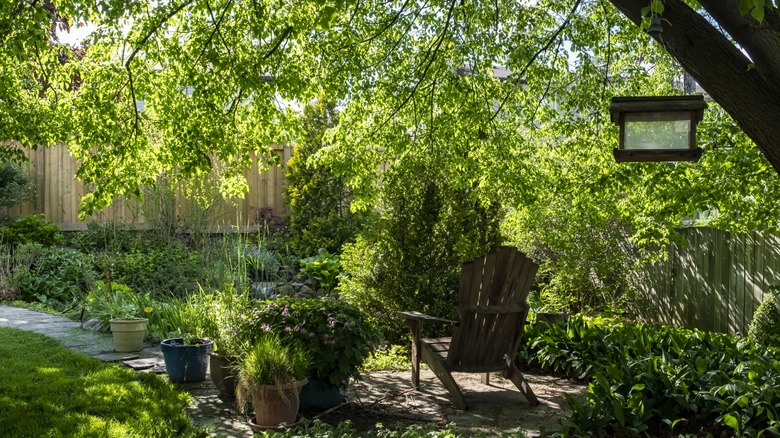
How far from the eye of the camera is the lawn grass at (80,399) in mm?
3859

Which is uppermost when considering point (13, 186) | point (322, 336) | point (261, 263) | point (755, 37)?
point (755, 37)

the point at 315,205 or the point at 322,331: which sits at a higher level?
the point at 315,205

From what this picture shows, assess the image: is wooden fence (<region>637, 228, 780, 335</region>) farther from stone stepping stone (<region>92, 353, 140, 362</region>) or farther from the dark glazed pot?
stone stepping stone (<region>92, 353, 140, 362</region>)

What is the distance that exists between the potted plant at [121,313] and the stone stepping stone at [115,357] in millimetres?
114

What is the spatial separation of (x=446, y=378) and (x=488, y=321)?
46 centimetres

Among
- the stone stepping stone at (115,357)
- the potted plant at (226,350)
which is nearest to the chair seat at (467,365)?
the potted plant at (226,350)

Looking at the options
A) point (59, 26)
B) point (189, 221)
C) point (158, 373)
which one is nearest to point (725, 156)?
point (158, 373)

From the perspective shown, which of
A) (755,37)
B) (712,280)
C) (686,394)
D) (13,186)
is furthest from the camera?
(13,186)

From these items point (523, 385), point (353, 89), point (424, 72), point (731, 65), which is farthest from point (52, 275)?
point (731, 65)

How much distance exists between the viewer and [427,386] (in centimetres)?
520

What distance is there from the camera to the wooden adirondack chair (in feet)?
15.4

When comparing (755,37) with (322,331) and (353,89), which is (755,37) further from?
(353,89)

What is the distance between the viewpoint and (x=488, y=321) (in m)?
4.79

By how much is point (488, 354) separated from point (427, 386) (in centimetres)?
60
